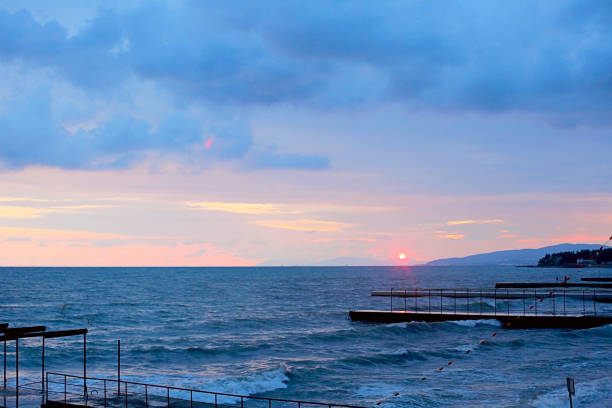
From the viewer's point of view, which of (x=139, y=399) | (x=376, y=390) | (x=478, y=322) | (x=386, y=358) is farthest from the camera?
(x=478, y=322)

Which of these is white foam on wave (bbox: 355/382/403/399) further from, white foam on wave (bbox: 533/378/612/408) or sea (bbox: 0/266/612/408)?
white foam on wave (bbox: 533/378/612/408)

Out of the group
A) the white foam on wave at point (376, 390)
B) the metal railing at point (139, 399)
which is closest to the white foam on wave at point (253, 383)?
the metal railing at point (139, 399)

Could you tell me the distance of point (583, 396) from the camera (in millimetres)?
28281

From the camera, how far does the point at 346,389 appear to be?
32406mm

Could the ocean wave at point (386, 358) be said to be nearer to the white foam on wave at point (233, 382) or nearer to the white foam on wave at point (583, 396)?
the white foam on wave at point (233, 382)

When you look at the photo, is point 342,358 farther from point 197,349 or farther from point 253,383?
point 197,349

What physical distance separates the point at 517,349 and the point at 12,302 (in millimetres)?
84983

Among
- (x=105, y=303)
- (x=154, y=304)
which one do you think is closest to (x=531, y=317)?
(x=154, y=304)

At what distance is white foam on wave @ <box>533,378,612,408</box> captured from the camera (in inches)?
1058

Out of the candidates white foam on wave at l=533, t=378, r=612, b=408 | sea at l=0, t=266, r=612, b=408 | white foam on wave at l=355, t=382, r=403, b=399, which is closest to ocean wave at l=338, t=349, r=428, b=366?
sea at l=0, t=266, r=612, b=408

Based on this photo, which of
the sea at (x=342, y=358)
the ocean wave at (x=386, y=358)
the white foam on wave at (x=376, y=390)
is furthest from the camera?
the ocean wave at (x=386, y=358)

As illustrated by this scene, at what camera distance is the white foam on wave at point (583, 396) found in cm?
2688

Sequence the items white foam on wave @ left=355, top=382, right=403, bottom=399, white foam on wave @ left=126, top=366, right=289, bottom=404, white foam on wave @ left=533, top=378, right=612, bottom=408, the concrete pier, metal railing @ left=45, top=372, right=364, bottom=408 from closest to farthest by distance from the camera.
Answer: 1. metal railing @ left=45, top=372, right=364, bottom=408
2. white foam on wave @ left=533, top=378, right=612, bottom=408
3. white foam on wave @ left=355, top=382, right=403, bottom=399
4. white foam on wave @ left=126, top=366, right=289, bottom=404
5. the concrete pier

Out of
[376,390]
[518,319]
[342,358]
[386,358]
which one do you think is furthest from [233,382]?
[518,319]
